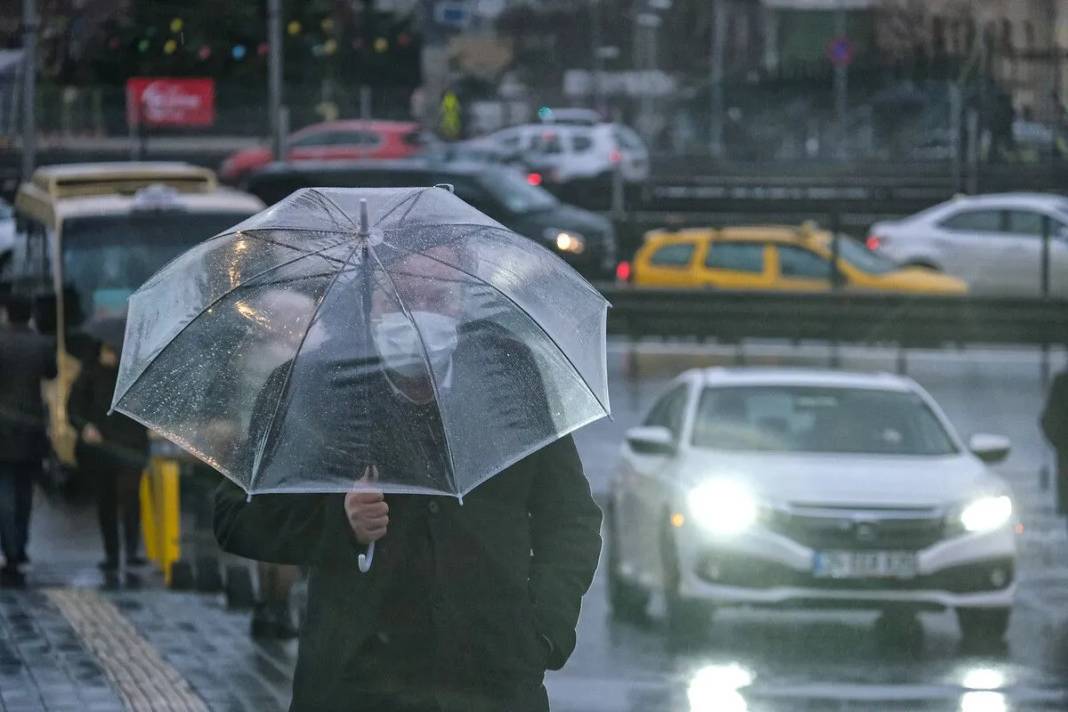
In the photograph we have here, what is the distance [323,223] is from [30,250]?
49.5 feet

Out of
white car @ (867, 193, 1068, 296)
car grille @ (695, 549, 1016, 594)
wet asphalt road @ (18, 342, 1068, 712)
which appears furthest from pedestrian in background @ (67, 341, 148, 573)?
white car @ (867, 193, 1068, 296)

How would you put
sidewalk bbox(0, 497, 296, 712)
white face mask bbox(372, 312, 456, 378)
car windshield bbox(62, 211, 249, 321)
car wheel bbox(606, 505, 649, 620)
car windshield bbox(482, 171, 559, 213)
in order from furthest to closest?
car windshield bbox(482, 171, 559, 213)
car windshield bbox(62, 211, 249, 321)
car wheel bbox(606, 505, 649, 620)
sidewalk bbox(0, 497, 296, 712)
white face mask bbox(372, 312, 456, 378)

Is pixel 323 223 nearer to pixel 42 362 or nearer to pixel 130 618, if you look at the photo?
pixel 130 618

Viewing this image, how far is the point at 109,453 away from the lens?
13094 millimetres

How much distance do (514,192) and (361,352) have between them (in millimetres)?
26429

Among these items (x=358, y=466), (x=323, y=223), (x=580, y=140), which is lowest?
(x=580, y=140)

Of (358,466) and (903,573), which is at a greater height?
(358,466)

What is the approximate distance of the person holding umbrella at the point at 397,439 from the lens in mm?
4035

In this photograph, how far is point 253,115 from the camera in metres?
42.2

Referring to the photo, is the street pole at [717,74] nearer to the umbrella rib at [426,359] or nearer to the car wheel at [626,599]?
the car wheel at [626,599]

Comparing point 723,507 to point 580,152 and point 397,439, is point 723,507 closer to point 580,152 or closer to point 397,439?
point 397,439

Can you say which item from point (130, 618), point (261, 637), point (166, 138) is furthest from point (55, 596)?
point (166, 138)

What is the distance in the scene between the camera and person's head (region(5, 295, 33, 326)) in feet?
42.6

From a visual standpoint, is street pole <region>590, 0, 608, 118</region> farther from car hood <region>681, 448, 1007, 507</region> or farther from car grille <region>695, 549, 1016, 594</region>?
car grille <region>695, 549, 1016, 594</region>
